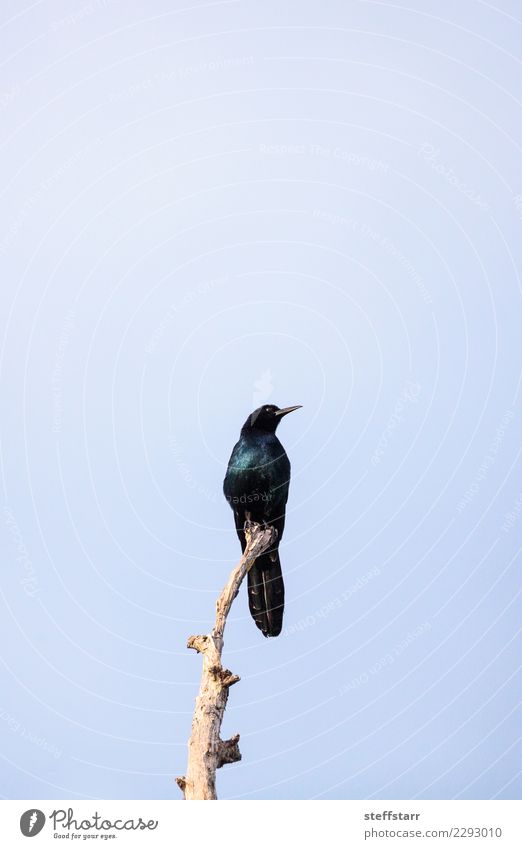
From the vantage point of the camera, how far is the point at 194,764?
876 centimetres

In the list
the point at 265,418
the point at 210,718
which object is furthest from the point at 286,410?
the point at 210,718

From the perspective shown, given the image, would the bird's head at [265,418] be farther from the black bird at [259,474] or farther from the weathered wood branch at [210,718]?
the weathered wood branch at [210,718]

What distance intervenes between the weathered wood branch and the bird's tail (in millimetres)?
2416

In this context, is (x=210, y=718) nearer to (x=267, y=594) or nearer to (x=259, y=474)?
Result: (x=267, y=594)

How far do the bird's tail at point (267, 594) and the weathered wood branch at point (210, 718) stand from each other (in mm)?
2416

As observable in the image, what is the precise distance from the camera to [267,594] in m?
12.5

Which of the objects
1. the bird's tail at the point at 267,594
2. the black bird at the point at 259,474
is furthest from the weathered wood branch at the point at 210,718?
the black bird at the point at 259,474

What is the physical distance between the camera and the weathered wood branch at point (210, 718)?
8.67 metres

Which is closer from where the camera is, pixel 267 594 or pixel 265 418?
pixel 267 594

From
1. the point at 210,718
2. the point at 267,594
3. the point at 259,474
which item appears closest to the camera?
the point at 210,718

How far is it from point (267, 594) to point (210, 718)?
11.9 ft
